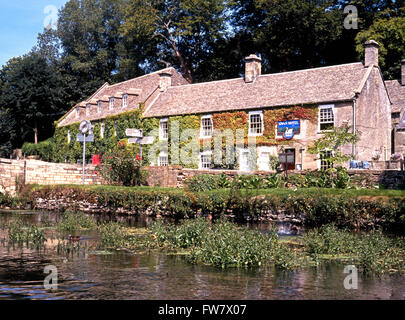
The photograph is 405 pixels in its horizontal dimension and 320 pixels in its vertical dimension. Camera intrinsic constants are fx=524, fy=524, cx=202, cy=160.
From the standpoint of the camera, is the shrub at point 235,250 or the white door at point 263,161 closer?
the shrub at point 235,250

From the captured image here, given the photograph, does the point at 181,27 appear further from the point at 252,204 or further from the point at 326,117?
the point at 252,204

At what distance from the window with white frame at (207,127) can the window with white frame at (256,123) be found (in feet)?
10.5

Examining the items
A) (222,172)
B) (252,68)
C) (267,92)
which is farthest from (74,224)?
(252,68)

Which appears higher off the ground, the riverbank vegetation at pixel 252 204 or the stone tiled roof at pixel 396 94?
the stone tiled roof at pixel 396 94

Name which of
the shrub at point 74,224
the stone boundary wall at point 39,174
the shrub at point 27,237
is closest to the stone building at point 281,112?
the stone boundary wall at point 39,174

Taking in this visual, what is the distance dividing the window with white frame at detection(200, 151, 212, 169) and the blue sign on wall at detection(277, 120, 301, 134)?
584cm

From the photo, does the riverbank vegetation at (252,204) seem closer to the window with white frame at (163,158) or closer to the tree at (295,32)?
the window with white frame at (163,158)

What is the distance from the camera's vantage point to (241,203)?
922 inches

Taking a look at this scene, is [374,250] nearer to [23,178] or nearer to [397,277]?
[397,277]

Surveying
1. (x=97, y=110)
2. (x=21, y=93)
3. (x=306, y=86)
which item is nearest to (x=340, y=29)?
(x=306, y=86)

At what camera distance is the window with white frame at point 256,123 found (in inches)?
1432

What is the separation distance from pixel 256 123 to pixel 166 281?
88.6 feet

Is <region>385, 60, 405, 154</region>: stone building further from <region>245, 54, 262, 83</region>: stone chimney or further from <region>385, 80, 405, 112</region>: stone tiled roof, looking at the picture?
<region>245, 54, 262, 83</region>: stone chimney

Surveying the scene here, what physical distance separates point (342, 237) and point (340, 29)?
3704 cm
